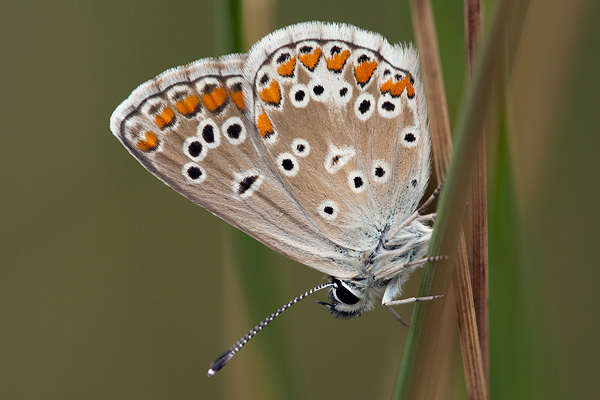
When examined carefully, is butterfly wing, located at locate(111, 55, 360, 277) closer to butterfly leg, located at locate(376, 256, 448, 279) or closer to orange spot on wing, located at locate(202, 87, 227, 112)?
orange spot on wing, located at locate(202, 87, 227, 112)

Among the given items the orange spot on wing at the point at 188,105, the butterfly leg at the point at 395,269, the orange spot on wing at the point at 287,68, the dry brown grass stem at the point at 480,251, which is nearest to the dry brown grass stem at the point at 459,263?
the dry brown grass stem at the point at 480,251

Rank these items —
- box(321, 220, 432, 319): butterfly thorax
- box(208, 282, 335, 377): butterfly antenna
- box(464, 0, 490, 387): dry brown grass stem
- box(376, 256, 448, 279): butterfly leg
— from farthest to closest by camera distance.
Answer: box(321, 220, 432, 319): butterfly thorax < box(376, 256, 448, 279): butterfly leg < box(208, 282, 335, 377): butterfly antenna < box(464, 0, 490, 387): dry brown grass stem

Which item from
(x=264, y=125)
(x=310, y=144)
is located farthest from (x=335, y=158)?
(x=264, y=125)

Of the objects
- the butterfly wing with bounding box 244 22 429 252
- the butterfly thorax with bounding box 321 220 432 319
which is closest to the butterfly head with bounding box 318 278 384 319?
the butterfly thorax with bounding box 321 220 432 319

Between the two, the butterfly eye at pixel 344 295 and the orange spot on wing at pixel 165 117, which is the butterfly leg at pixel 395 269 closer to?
the butterfly eye at pixel 344 295

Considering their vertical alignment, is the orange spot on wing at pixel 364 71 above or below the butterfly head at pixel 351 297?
above

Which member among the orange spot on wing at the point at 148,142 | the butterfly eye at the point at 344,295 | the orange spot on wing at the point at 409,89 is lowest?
the butterfly eye at the point at 344,295

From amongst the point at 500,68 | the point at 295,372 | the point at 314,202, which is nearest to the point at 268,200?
the point at 314,202

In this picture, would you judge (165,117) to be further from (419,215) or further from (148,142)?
(419,215)
